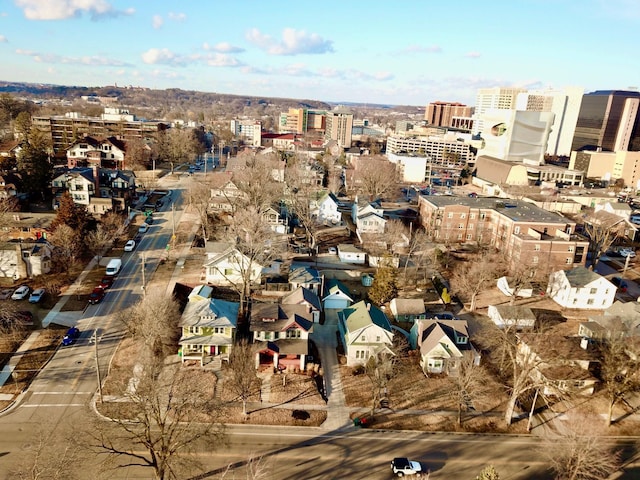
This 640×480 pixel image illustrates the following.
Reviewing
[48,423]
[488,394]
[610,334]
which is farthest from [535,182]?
[48,423]

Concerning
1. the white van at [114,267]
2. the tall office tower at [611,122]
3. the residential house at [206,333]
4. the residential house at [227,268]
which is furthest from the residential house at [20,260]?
the tall office tower at [611,122]

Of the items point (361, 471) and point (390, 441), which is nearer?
point (361, 471)

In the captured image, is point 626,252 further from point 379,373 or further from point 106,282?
point 106,282

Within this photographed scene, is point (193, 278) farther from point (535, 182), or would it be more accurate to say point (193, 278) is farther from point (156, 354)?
point (535, 182)

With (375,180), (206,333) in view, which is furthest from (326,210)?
(206,333)

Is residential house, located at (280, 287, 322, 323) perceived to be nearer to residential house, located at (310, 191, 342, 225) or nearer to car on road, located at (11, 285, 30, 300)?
car on road, located at (11, 285, 30, 300)

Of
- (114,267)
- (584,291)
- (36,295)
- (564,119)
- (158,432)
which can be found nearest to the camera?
(158,432)

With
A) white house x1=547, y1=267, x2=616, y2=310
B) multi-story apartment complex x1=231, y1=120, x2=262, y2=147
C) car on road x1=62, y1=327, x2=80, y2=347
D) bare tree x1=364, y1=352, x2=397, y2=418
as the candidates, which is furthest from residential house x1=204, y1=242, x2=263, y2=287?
multi-story apartment complex x1=231, y1=120, x2=262, y2=147
